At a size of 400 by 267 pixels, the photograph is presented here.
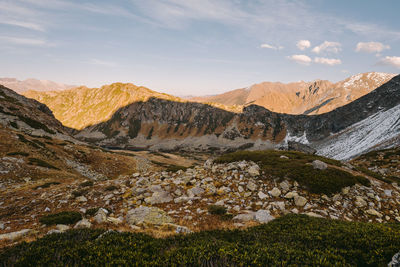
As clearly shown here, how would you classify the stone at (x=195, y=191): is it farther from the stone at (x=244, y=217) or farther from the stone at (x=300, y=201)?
the stone at (x=300, y=201)

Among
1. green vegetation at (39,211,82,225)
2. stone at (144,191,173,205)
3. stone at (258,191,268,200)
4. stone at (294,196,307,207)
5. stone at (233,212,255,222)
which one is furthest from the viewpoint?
stone at (144,191,173,205)

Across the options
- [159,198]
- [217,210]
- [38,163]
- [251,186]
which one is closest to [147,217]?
[159,198]

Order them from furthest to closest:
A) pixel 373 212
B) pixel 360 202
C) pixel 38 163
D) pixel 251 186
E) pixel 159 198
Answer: pixel 38 163 < pixel 251 186 < pixel 159 198 < pixel 360 202 < pixel 373 212

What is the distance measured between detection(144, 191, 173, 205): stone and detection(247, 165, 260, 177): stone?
289 inches

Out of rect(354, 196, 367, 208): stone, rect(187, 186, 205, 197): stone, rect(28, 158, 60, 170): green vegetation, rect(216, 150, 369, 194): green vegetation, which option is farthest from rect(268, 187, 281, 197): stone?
rect(28, 158, 60, 170): green vegetation

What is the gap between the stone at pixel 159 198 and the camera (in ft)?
45.9

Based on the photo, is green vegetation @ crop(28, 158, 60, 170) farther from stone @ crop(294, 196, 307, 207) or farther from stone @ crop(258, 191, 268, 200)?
stone @ crop(294, 196, 307, 207)

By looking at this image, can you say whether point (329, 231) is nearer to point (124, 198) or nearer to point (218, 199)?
point (218, 199)

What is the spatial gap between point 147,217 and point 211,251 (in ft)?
20.7

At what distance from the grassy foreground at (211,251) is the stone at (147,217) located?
316 cm

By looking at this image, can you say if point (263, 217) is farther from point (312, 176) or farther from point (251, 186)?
point (312, 176)

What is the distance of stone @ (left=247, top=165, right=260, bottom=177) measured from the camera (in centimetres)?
1671

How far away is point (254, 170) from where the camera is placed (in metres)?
17.0

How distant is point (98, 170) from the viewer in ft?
141
